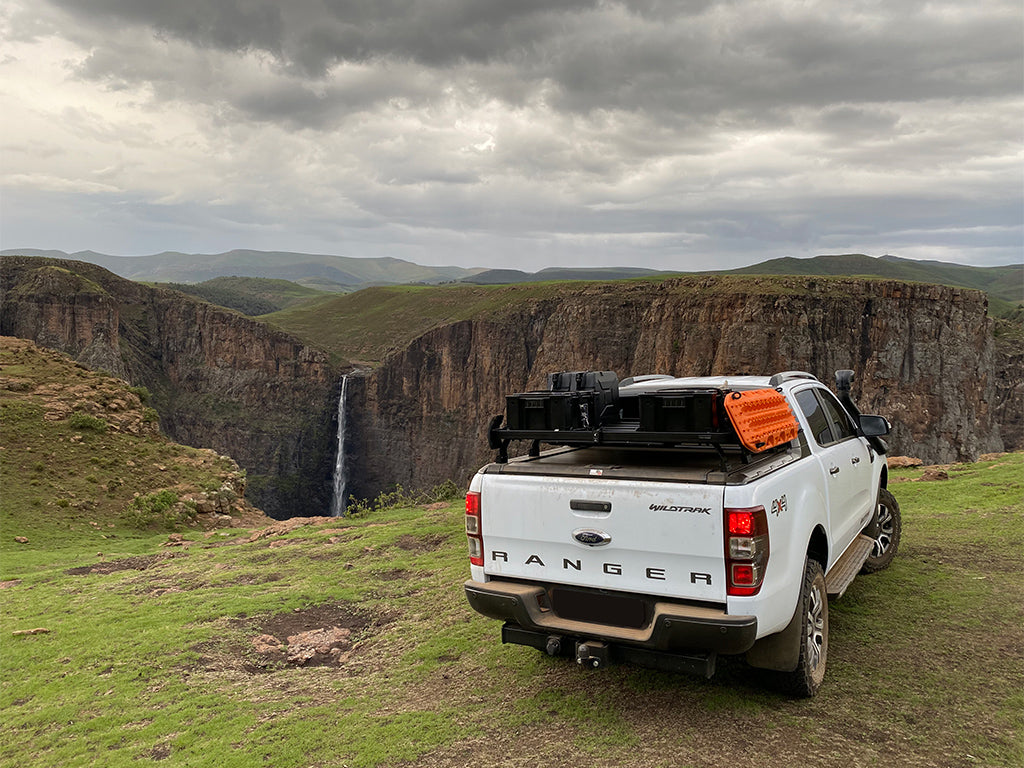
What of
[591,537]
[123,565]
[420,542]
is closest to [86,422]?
[123,565]

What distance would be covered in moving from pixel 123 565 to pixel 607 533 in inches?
424

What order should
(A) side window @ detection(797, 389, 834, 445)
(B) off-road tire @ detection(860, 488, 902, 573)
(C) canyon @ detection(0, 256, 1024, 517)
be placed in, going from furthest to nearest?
(C) canyon @ detection(0, 256, 1024, 517), (B) off-road tire @ detection(860, 488, 902, 573), (A) side window @ detection(797, 389, 834, 445)

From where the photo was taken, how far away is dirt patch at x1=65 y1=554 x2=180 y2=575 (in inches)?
448

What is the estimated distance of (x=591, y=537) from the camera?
454 cm

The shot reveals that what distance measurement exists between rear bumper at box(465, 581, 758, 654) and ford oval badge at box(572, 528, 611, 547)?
1.71 ft

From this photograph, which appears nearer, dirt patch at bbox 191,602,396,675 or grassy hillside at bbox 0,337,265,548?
dirt patch at bbox 191,602,396,675

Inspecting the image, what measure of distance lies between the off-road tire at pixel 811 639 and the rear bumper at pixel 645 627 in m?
0.78

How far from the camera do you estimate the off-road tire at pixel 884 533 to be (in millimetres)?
7496

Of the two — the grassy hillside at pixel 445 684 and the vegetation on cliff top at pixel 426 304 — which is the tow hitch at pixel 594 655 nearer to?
the grassy hillside at pixel 445 684

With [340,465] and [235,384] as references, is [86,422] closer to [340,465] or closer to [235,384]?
[235,384]

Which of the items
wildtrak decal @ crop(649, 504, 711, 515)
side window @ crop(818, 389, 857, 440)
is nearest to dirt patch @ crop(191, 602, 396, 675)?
wildtrak decal @ crop(649, 504, 711, 515)

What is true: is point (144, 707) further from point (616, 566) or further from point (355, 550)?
point (355, 550)

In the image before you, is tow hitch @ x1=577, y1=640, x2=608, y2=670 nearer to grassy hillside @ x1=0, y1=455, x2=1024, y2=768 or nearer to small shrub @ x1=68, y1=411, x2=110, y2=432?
grassy hillside @ x1=0, y1=455, x2=1024, y2=768

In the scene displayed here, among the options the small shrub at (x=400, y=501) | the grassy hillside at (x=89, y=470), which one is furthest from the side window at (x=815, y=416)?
the grassy hillside at (x=89, y=470)
